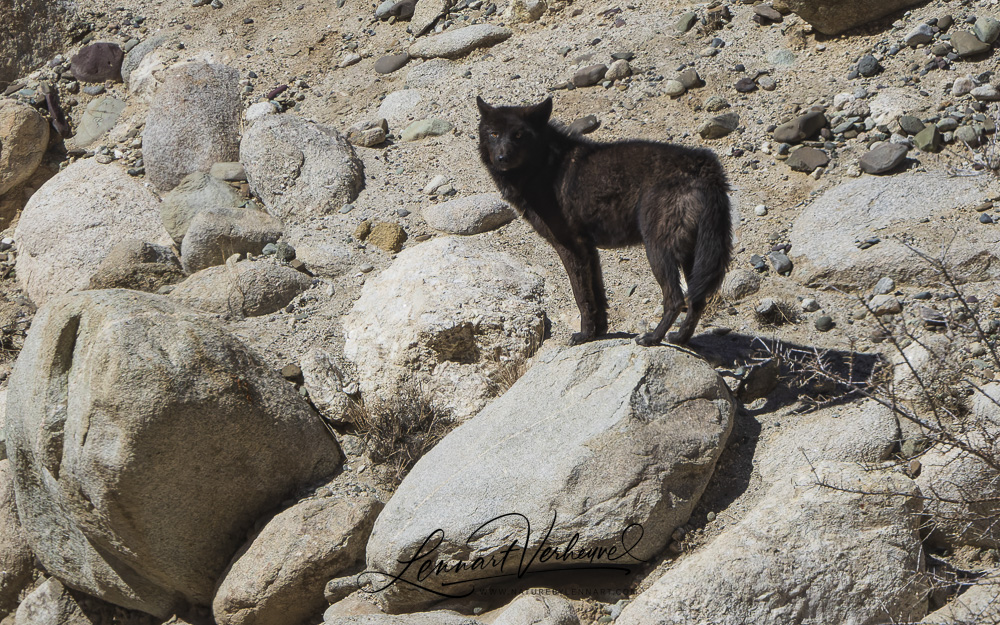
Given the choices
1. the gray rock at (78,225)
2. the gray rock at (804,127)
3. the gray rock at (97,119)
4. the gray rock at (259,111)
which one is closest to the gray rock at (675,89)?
the gray rock at (804,127)

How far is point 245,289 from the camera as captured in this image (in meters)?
7.05

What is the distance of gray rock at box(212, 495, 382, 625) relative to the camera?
5.22 meters

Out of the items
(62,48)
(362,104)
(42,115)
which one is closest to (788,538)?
(362,104)

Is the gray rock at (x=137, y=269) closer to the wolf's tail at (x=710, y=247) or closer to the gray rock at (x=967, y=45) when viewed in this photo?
the wolf's tail at (x=710, y=247)

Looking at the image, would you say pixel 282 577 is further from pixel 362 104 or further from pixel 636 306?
pixel 362 104

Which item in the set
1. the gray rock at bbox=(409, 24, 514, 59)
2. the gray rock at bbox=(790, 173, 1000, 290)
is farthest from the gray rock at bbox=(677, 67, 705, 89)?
the gray rock at bbox=(409, 24, 514, 59)

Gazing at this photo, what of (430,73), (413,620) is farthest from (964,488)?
(430,73)

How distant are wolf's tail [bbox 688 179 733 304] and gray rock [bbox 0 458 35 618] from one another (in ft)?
17.0

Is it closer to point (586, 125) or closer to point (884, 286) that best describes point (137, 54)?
point (586, 125)

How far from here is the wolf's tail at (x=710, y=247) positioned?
5020 millimetres

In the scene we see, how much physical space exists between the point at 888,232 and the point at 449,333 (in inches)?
122

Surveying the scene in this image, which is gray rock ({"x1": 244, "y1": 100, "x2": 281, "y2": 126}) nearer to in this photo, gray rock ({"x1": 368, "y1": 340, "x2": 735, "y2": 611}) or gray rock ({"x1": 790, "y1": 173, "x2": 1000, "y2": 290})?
gray rock ({"x1": 368, "y1": 340, "x2": 735, "y2": 611})

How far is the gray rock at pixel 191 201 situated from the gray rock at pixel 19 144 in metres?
2.62

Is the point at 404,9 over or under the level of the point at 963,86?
over
